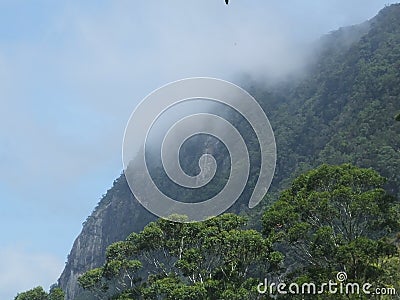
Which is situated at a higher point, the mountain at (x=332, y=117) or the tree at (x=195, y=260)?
the mountain at (x=332, y=117)

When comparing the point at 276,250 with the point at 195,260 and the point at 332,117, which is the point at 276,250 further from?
the point at 332,117

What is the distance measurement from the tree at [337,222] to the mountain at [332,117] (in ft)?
65.0

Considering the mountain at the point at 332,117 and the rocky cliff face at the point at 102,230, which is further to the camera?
the rocky cliff face at the point at 102,230

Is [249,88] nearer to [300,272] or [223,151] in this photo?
[223,151]

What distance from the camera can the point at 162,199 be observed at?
56.4ft

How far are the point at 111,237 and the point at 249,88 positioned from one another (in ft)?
115

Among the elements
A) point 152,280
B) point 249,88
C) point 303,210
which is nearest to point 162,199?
point 152,280

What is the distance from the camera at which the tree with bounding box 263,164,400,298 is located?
48.8ft

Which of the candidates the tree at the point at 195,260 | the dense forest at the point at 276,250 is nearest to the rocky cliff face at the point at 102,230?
Answer: the tree at the point at 195,260

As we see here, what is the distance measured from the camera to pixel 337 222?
54.2 feet

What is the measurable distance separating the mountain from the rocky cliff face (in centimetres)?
18

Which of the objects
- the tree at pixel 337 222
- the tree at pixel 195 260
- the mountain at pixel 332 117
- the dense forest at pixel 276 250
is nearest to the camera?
the tree at pixel 337 222

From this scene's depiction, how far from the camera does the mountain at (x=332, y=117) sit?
52031 mm

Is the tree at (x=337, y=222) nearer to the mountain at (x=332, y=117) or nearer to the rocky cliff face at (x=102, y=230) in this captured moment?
the mountain at (x=332, y=117)
